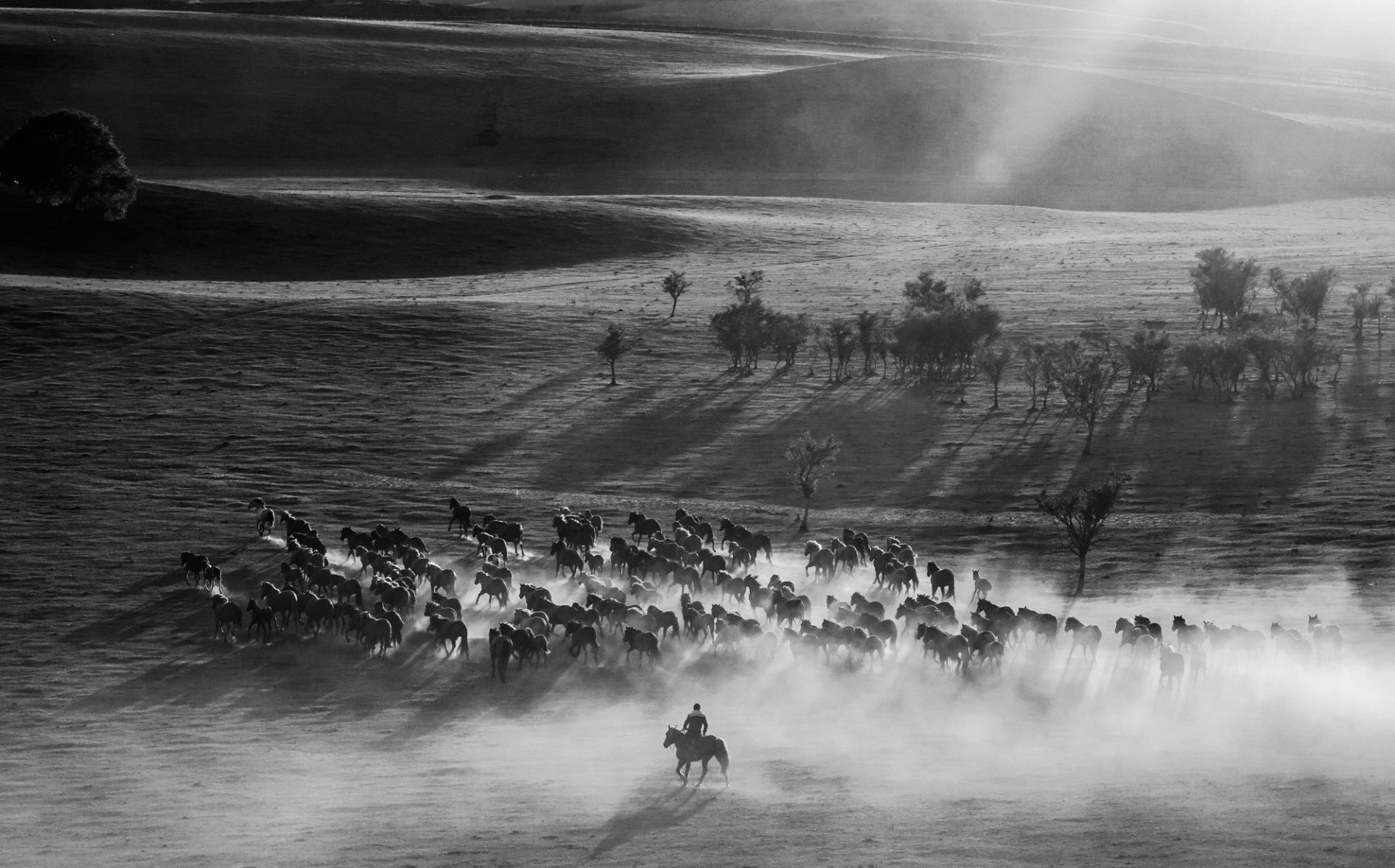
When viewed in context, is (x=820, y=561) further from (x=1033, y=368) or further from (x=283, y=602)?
(x=1033, y=368)

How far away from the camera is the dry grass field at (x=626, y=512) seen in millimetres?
22141

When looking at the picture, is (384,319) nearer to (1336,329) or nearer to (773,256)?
(773,256)

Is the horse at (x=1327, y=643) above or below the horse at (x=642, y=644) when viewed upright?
above

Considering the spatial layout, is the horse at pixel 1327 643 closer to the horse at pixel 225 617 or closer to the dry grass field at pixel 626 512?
the dry grass field at pixel 626 512

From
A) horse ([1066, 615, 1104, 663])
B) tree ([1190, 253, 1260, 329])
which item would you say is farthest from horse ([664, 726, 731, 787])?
tree ([1190, 253, 1260, 329])

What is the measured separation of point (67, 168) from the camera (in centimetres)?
8956

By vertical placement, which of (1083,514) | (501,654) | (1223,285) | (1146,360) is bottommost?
(501,654)

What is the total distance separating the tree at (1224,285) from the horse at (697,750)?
49111 mm

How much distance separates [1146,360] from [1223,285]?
13574 mm

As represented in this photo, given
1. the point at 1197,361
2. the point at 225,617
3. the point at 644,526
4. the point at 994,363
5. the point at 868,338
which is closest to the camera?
the point at 225,617

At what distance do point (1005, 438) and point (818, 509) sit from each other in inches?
401

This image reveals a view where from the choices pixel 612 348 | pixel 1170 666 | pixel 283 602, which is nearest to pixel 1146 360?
pixel 612 348

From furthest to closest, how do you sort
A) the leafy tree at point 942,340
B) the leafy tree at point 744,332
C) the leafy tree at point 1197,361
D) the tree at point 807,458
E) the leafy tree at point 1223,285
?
1. the leafy tree at point 1223,285
2. the leafy tree at point 744,332
3. the leafy tree at point 942,340
4. the leafy tree at point 1197,361
5. the tree at point 807,458

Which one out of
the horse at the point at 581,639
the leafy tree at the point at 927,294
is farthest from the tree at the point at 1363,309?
the horse at the point at 581,639
